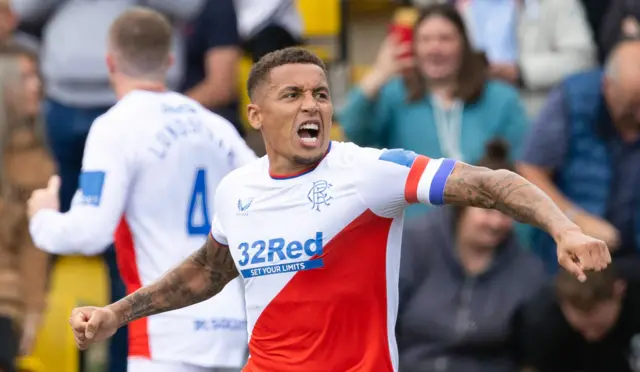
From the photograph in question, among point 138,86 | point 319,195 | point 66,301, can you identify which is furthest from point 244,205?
point 66,301

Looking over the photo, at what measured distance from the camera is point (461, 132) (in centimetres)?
952

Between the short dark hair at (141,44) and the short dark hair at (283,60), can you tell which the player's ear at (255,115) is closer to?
the short dark hair at (283,60)

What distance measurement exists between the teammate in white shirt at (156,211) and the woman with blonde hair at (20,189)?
177 cm

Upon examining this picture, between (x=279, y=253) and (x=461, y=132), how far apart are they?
13.4ft

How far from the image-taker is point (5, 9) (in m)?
9.77

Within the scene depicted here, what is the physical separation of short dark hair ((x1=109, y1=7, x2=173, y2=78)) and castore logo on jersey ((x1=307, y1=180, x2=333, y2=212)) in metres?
2.03

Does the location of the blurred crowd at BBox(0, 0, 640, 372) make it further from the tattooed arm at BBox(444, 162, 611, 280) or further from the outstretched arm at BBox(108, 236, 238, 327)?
the tattooed arm at BBox(444, 162, 611, 280)

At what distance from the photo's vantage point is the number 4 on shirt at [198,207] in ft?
23.3

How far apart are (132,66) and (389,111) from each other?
8.66ft

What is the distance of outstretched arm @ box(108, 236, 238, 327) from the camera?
20.0ft

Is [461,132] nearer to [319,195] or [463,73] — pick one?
[463,73]

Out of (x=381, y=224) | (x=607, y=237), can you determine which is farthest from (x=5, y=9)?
(x=381, y=224)

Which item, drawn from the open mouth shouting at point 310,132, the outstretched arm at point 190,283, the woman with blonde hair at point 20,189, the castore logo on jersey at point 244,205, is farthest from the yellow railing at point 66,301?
the open mouth shouting at point 310,132

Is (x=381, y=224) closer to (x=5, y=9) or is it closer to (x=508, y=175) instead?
(x=508, y=175)
